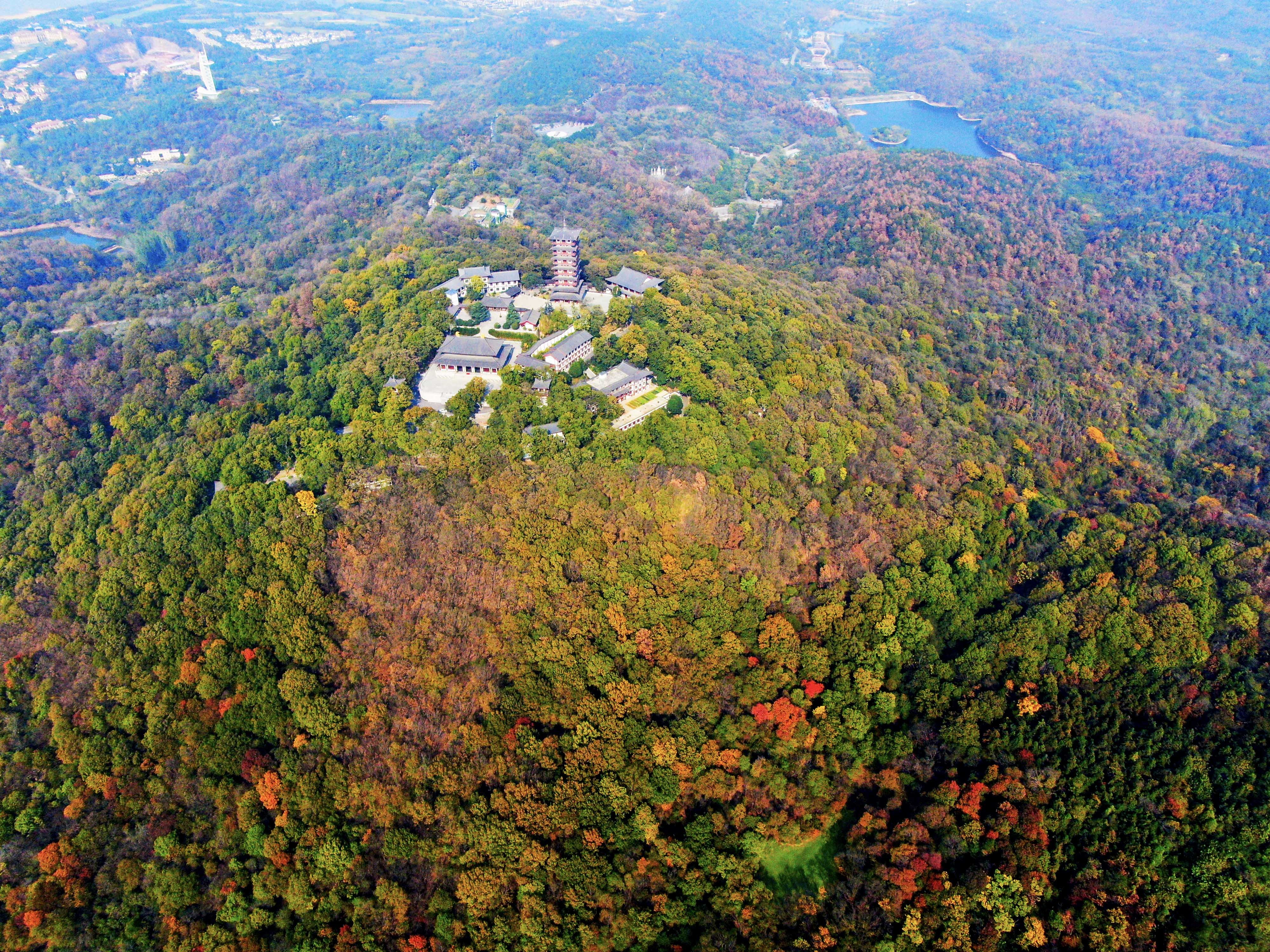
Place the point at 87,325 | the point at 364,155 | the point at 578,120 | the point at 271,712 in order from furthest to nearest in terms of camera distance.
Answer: the point at 578,120 < the point at 364,155 < the point at 87,325 < the point at 271,712

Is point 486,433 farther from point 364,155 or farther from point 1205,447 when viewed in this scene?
point 364,155

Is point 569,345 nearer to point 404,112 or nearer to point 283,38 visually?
point 404,112

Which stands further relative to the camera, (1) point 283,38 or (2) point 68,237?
(1) point 283,38

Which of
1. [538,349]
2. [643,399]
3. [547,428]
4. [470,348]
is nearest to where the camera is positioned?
[547,428]

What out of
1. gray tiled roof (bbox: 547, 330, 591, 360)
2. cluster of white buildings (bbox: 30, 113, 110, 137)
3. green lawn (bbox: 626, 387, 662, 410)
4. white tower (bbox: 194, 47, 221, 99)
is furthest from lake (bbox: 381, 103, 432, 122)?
green lawn (bbox: 626, 387, 662, 410)

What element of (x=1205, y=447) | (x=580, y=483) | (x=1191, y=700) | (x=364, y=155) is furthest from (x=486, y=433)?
(x=364, y=155)

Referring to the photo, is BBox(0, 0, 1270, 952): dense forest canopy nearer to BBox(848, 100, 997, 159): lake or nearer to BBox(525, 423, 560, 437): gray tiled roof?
BBox(525, 423, 560, 437): gray tiled roof

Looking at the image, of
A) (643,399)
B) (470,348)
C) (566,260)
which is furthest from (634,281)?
(470,348)
